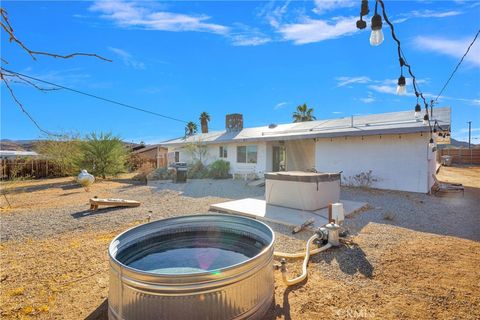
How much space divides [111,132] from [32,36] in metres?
13.8

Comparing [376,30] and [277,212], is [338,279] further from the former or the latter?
[376,30]

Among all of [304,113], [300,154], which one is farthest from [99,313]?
[304,113]

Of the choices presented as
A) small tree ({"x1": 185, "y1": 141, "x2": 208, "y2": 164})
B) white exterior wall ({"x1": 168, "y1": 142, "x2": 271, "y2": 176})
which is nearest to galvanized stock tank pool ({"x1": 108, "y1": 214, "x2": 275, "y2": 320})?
white exterior wall ({"x1": 168, "y1": 142, "x2": 271, "y2": 176})

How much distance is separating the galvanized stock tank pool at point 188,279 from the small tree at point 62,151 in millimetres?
14697

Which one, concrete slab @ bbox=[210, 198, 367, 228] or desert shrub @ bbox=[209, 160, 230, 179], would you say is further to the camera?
desert shrub @ bbox=[209, 160, 230, 179]

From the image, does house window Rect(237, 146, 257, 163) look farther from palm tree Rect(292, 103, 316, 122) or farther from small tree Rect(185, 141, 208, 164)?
palm tree Rect(292, 103, 316, 122)

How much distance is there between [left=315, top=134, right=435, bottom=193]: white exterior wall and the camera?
8.75 meters

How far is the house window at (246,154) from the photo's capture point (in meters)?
13.7

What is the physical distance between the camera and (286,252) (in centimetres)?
390

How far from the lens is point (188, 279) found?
5.95ft

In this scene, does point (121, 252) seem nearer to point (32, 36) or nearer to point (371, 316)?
point (32, 36)

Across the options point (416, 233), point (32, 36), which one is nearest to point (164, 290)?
point (32, 36)

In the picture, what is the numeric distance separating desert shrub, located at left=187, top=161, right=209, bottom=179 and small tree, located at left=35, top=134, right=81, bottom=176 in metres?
7.16

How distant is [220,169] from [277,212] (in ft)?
29.2
